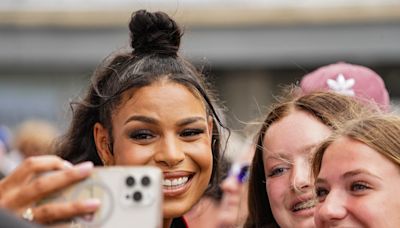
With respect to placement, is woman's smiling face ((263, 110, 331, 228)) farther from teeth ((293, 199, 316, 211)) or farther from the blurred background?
the blurred background

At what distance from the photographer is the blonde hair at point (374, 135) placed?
2773mm

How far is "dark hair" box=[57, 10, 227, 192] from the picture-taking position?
3215mm

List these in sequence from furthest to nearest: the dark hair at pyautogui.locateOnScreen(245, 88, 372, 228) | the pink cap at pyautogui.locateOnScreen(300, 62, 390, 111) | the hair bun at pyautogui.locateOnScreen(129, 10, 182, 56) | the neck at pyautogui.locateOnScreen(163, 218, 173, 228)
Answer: the pink cap at pyautogui.locateOnScreen(300, 62, 390, 111) → the dark hair at pyautogui.locateOnScreen(245, 88, 372, 228) → the hair bun at pyautogui.locateOnScreen(129, 10, 182, 56) → the neck at pyautogui.locateOnScreen(163, 218, 173, 228)

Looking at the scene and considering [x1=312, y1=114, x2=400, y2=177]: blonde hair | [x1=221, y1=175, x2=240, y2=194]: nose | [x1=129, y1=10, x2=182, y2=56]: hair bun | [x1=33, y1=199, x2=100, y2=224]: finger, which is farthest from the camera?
[x1=221, y1=175, x2=240, y2=194]: nose

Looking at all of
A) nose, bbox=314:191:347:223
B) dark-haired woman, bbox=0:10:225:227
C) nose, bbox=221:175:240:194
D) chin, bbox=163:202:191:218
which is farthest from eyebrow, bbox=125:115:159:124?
nose, bbox=221:175:240:194

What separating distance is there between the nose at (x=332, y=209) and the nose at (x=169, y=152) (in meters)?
0.47

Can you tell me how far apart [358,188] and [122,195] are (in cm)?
83

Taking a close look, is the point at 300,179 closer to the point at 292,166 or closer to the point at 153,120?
the point at 292,166

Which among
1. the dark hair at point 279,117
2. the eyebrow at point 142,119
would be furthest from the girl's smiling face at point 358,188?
the dark hair at point 279,117

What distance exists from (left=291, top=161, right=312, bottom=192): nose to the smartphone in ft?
4.32

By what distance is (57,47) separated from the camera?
14.9 meters

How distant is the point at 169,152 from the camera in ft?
9.77

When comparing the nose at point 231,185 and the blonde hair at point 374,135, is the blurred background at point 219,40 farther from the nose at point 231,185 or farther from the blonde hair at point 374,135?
the blonde hair at point 374,135

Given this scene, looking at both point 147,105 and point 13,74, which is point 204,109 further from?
point 13,74
